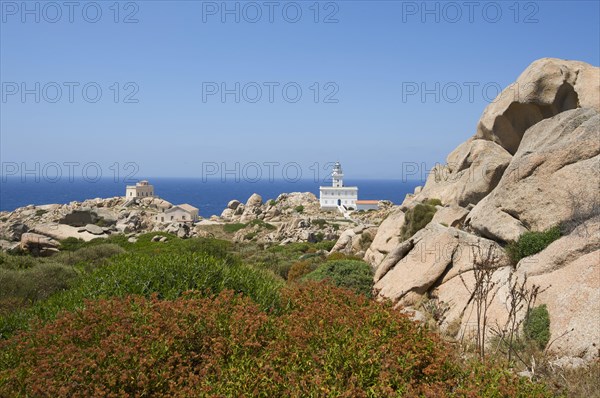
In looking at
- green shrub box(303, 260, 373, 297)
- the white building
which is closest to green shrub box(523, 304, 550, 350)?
green shrub box(303, 260, 373, 297)

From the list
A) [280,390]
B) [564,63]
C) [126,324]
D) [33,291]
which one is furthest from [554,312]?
[564,63]

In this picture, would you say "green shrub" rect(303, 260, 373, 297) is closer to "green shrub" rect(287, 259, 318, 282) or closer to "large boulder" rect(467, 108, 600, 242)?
"green shrub" rect(287, 259, 318, 282)

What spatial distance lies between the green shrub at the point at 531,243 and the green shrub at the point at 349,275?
4.68m

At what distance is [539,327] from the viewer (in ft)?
36.4

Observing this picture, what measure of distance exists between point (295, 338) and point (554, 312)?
7.56m

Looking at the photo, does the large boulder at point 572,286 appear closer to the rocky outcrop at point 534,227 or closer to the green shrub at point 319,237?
the rocky outcrop at point 534,227

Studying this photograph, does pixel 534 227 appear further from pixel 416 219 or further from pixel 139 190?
pixel 139 190

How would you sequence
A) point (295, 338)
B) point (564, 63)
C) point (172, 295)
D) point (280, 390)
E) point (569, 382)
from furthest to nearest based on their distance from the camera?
point (564, 63) < point (172, 295) < point (569, 382) < point (295, 338) < point (280, 390)

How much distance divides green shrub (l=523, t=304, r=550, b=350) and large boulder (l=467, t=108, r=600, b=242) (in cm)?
479

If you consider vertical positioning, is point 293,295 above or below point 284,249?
above

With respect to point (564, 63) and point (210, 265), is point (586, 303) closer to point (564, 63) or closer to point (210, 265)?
point (210, 265)

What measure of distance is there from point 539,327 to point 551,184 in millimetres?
6892

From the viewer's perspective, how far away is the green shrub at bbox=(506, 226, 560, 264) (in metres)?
14.6

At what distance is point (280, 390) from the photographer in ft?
18.2
